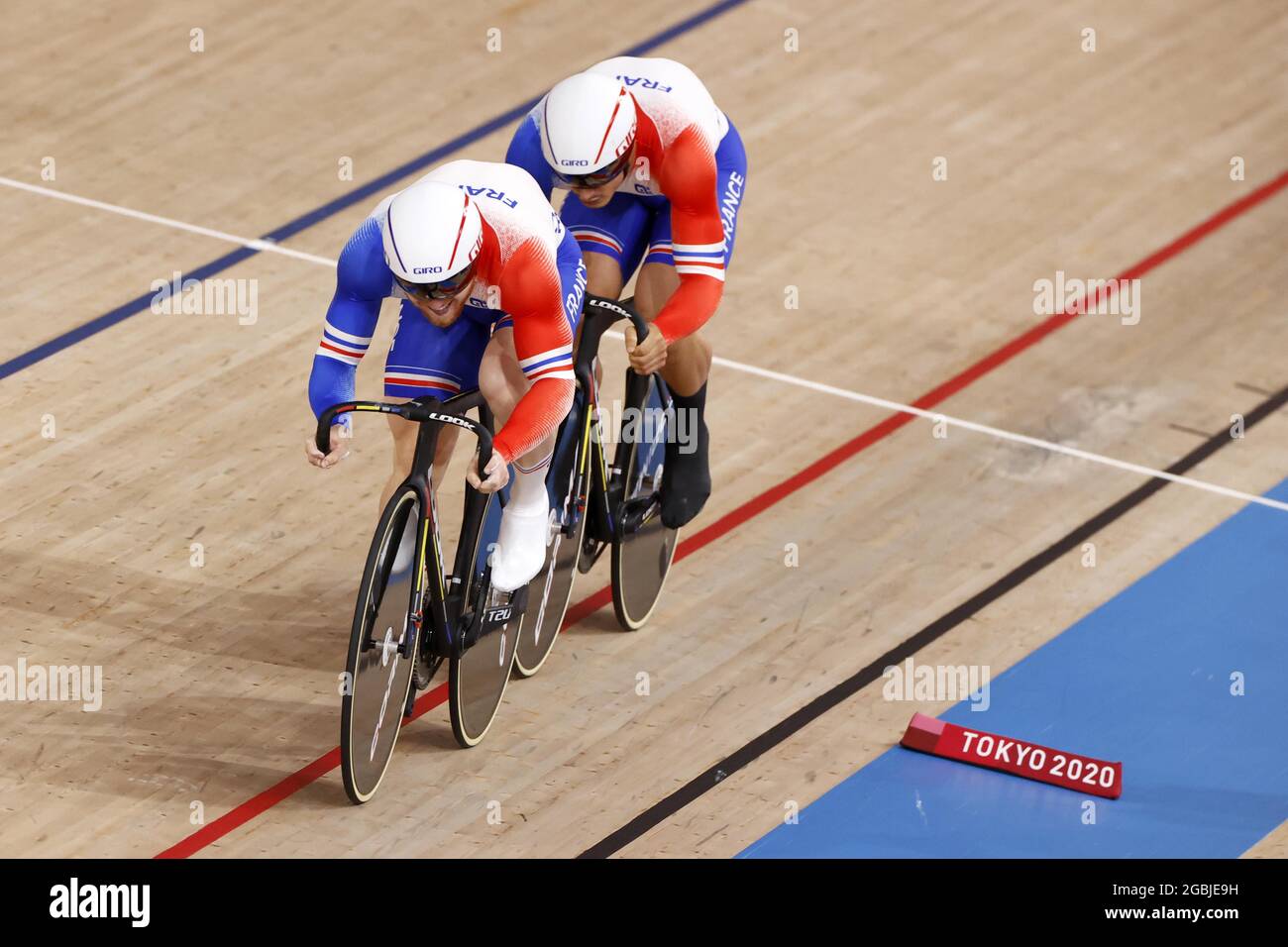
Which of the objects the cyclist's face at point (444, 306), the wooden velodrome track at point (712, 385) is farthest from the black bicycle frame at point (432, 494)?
the wooden velodrome track at point (712, 385)

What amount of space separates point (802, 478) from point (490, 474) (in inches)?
80.1

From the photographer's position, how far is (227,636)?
17.7 ft

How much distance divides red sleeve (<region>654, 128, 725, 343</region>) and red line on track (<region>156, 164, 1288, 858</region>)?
0.97m

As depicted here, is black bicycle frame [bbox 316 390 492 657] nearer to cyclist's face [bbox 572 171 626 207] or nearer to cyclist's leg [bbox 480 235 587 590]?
cyclist's leg [bbox 480 235 587 590]

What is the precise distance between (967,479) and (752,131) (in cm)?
235

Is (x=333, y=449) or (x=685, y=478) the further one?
(x=685, y=478)

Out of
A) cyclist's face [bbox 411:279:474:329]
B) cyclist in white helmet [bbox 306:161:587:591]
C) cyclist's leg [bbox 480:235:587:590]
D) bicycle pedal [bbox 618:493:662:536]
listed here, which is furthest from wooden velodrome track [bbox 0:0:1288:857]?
cyclist's face [bbox 411:279:474:329]

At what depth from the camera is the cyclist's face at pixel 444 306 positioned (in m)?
4.48

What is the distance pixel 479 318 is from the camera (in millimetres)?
4766

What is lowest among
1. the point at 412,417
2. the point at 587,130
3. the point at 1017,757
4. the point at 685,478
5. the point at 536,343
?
the point at 1017,757

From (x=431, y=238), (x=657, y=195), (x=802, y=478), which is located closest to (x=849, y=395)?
(x=802, y=478)

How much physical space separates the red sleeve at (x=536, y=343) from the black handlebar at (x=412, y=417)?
0.10m

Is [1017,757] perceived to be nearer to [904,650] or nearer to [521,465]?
[904,650]

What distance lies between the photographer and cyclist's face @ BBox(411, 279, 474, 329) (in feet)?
14.7
